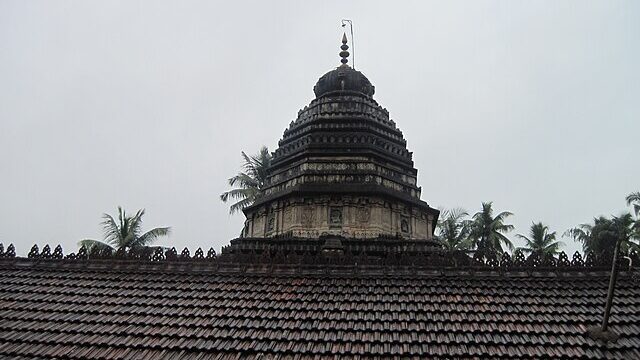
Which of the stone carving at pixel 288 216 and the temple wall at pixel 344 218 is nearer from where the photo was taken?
the temple wall at pixel 344 218

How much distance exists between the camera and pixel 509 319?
8680 millimetres

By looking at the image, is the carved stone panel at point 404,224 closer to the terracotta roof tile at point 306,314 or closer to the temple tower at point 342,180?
the temple tower at point 342,180

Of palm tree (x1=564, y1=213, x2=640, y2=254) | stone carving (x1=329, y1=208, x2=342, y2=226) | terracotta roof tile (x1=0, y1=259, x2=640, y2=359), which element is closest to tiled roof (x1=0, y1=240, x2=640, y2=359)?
terracotta roof tile (x1=0, y1=259, x2=640, y2=359)

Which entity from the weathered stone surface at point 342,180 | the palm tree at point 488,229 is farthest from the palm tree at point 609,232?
the weathered stone surface at point 342,180

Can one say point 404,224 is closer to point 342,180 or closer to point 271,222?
point 342,180

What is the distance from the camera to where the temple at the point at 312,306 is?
26.6ft

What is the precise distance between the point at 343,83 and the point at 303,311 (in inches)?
682

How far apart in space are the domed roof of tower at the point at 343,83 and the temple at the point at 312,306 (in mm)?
12819

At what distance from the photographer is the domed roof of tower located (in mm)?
24719

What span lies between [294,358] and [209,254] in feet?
14.6

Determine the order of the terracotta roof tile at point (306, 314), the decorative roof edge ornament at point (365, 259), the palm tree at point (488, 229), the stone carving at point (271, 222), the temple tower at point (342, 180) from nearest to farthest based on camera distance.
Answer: the terracotta roof tile at point (306, 314), the decorative roof edge ornament at point (365, 259), the temple tower at point (342, 180), the stone carving at point (271, 222), the palm tree at point (488, 229)

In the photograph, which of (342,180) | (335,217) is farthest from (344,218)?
(342,180)

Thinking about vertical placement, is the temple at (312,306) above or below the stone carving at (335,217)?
below

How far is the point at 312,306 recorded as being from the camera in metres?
9.36
